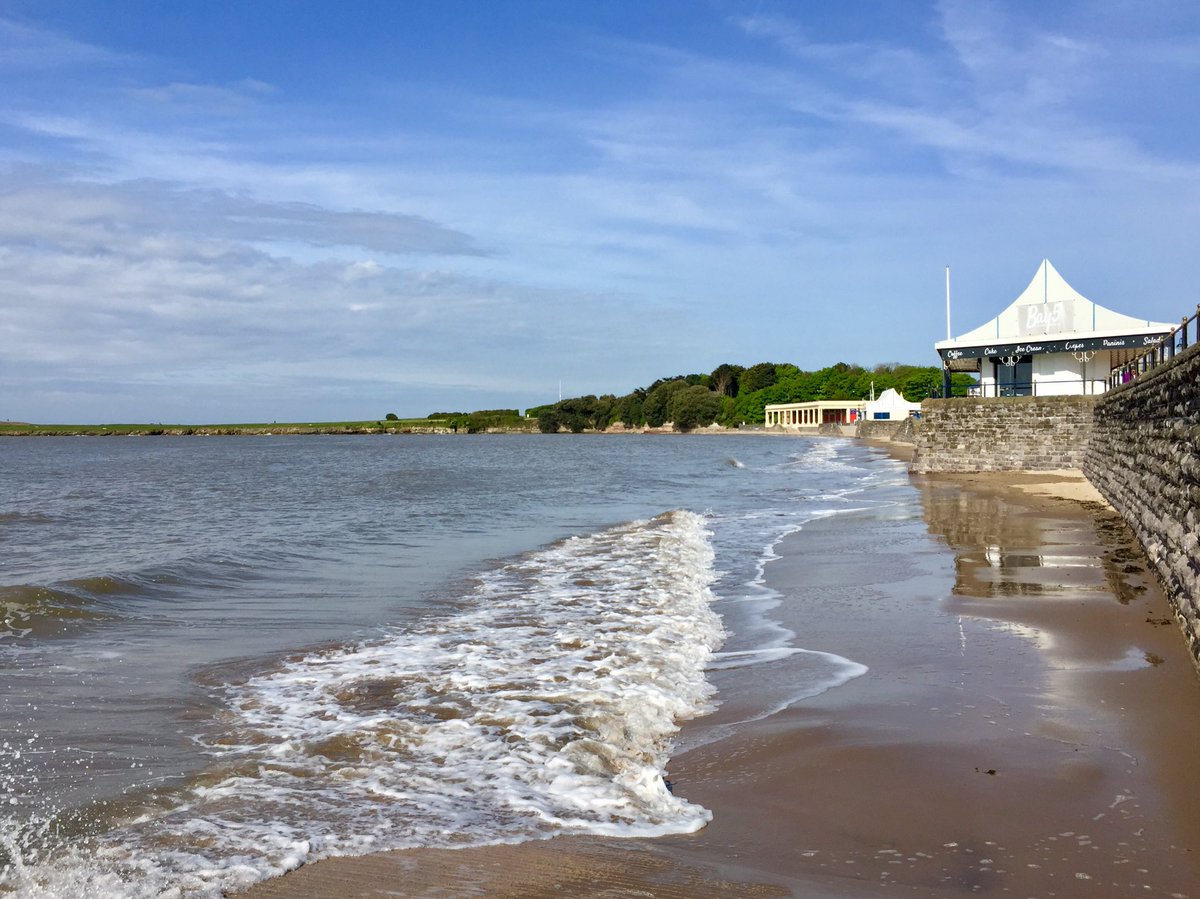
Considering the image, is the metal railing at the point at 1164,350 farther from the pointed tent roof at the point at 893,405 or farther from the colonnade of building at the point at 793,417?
the colonnade of building at the point at 793,417

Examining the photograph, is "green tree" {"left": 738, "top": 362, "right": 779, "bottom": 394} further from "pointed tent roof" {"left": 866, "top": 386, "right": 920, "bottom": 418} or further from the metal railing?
the metal railing

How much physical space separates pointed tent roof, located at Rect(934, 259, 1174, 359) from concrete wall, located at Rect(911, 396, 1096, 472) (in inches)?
116

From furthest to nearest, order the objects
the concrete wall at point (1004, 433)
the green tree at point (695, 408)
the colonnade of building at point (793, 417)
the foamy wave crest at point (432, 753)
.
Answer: the green tree at point (695, 408), the colonnade of building at point (793, 417), the concrete wall at point (1004, 433), the foamy wave crest at point (432, 753)

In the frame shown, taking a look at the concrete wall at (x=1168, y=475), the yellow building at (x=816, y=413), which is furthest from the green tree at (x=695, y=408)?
the concrete wall at (x=1168, y=475)

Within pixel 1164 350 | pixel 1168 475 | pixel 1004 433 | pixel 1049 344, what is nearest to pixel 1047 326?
pixel 1049 344

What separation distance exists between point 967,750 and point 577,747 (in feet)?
7.01

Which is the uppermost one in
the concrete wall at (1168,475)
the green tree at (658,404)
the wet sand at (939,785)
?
the green tree at (658,404)

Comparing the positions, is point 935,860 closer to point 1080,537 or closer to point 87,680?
point 87,680

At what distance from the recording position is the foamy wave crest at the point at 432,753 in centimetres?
409

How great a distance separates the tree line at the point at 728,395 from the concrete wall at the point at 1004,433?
101277 millimetres

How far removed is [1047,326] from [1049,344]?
885 mm

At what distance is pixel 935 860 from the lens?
3.82m

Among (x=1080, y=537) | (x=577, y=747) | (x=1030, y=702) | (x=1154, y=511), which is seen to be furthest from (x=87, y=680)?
(x=1080, y=537)

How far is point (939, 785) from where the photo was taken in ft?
15.0
